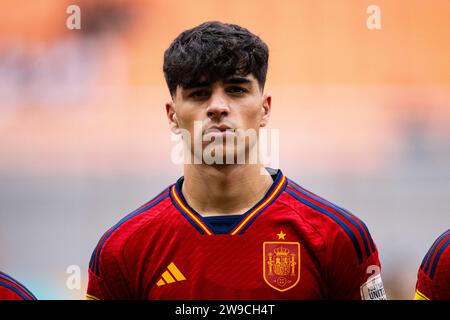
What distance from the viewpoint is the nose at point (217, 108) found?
3568 mm

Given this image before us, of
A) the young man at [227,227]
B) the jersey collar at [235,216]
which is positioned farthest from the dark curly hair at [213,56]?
the jersey collar at [235,216]

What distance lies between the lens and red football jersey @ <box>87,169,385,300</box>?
3.62 metres

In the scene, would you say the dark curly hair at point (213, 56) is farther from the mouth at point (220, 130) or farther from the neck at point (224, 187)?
the neck at point (224, 187)

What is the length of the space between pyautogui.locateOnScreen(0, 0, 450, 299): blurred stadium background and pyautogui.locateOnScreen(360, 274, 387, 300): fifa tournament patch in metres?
3.82

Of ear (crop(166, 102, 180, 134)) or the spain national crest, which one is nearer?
the spain national crest

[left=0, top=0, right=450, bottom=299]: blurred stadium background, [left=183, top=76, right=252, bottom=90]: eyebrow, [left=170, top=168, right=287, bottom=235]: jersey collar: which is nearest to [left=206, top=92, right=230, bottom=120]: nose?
[left=183, top=76, right=252, bottom=90]: eyebrow

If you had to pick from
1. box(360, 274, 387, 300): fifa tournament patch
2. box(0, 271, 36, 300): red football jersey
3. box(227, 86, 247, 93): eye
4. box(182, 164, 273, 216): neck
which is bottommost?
box(360, 274, 387, 300): fifa tournament patch

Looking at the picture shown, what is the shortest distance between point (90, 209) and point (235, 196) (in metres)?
4.35

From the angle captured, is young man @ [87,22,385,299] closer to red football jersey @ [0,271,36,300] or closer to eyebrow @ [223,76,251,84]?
eyebrow @ [223,76,251,84]

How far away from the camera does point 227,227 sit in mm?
3756

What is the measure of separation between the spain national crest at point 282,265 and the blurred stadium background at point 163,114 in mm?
3974

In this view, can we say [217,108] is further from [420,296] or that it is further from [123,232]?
[420,296]

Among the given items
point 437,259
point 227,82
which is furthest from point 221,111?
point 437,259
